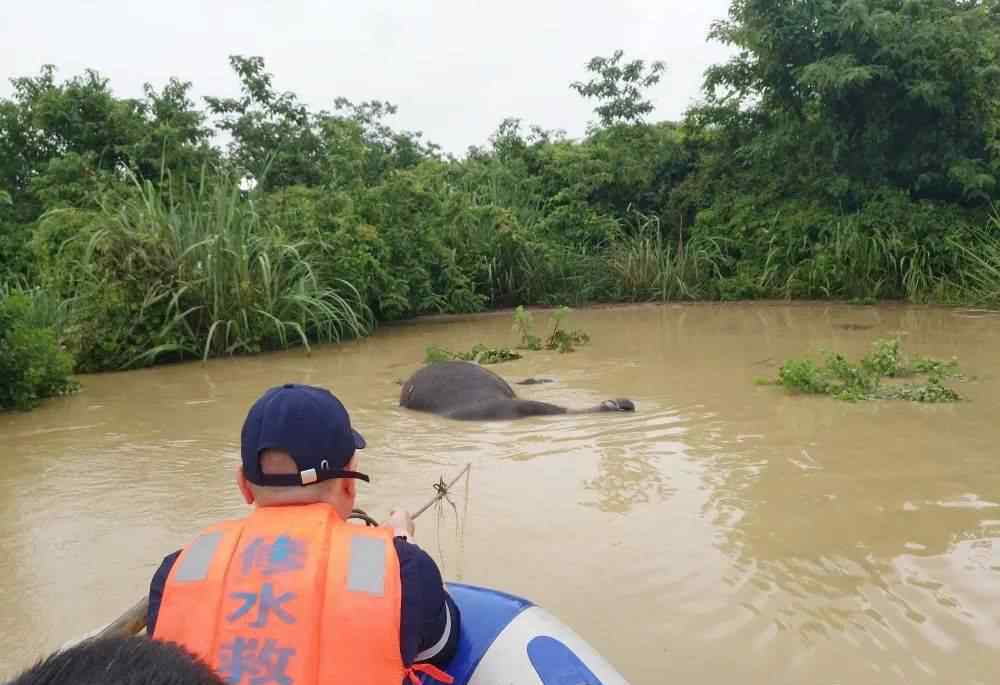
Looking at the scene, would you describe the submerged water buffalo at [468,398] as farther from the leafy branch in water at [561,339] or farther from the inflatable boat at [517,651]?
the inflatable boat at [517,651]

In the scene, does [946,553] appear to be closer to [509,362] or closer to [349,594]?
[349,594]

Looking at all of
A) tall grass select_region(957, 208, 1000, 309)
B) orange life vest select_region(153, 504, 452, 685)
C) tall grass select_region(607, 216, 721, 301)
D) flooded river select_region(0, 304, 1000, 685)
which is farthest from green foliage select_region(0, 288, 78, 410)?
tall grass select_region(957, 208, 1000, 309)

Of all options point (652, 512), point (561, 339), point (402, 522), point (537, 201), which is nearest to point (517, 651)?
point (402, 522)

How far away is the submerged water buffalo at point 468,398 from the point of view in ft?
19.5

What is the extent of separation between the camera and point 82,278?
901 centimetres

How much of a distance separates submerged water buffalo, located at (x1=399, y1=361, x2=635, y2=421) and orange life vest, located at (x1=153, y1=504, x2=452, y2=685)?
13.6 feet

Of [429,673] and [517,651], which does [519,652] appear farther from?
[429,673]

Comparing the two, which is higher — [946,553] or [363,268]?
[363,268]

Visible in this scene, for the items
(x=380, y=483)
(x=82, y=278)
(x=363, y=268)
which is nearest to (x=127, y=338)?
(x=82, y=278)

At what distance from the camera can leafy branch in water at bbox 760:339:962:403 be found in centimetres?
591

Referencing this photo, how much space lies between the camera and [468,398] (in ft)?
20.4

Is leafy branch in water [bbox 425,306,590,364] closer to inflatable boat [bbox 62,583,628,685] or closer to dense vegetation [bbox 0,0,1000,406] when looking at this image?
dense vegetation [bbox 0,0,1000,406]

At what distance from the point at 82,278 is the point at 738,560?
24.7 feet

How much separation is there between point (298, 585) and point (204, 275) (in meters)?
7.68
